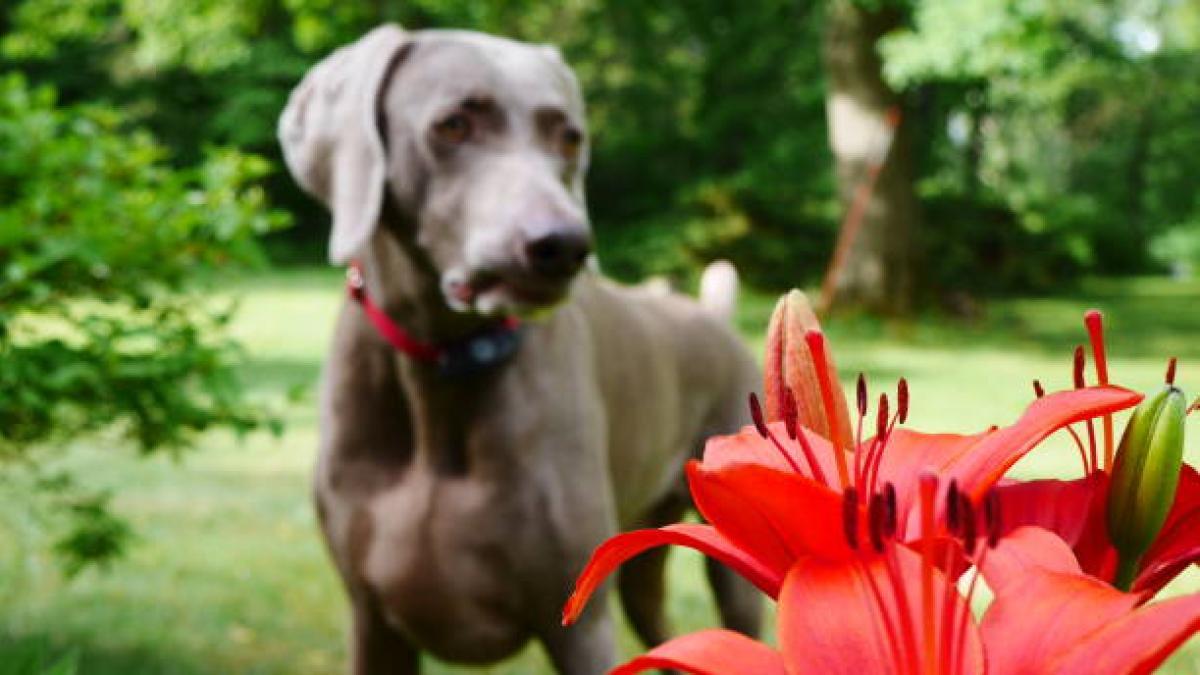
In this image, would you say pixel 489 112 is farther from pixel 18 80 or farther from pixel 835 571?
pixel 835 571

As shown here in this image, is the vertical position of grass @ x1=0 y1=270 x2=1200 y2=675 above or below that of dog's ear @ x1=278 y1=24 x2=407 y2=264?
below

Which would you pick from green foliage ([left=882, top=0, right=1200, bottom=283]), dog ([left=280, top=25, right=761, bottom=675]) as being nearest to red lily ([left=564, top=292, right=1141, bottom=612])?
dog ([left=280, top=25, right=761, bottom=675])

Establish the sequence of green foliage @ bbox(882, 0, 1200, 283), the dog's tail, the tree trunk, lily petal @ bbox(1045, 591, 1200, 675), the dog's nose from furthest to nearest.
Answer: the tree trunk < green foliage @ bbox(882, 0, 1200, 283) < the dog's tail < the dog's nose < lily petal @ bbox(1045, 591, 1200, 675)

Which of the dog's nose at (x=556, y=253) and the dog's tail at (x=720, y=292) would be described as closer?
the dog's nose at (x=556, y=253)

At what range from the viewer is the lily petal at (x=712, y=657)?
Result: 0.50 metres

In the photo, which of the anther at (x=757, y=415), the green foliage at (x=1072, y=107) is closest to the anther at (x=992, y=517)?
the anther at (x=757, y=415)

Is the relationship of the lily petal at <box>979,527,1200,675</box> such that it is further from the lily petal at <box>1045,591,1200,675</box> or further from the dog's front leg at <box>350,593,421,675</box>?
the dog's front leg at <box>350,593,421,675</box>

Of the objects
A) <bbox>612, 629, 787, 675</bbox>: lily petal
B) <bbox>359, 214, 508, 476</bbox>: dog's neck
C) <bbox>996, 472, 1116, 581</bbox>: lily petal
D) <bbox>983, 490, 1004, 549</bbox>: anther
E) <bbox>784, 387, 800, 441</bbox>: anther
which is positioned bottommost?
<bbox>359, 214, 508, 476</bbox>: dog's neck

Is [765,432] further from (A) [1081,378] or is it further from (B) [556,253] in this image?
(B) [556,253]

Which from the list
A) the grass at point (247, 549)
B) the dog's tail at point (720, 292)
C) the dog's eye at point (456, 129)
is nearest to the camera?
the dog's eye at point (456, 129)

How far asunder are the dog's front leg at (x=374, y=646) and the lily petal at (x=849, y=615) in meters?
2.36

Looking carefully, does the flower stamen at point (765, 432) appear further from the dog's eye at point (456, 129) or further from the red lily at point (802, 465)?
the dog's eye at point (456, 129)

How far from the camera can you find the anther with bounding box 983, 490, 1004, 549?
20.9 inches

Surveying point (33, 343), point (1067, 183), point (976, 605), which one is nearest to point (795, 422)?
point (33, 343)
